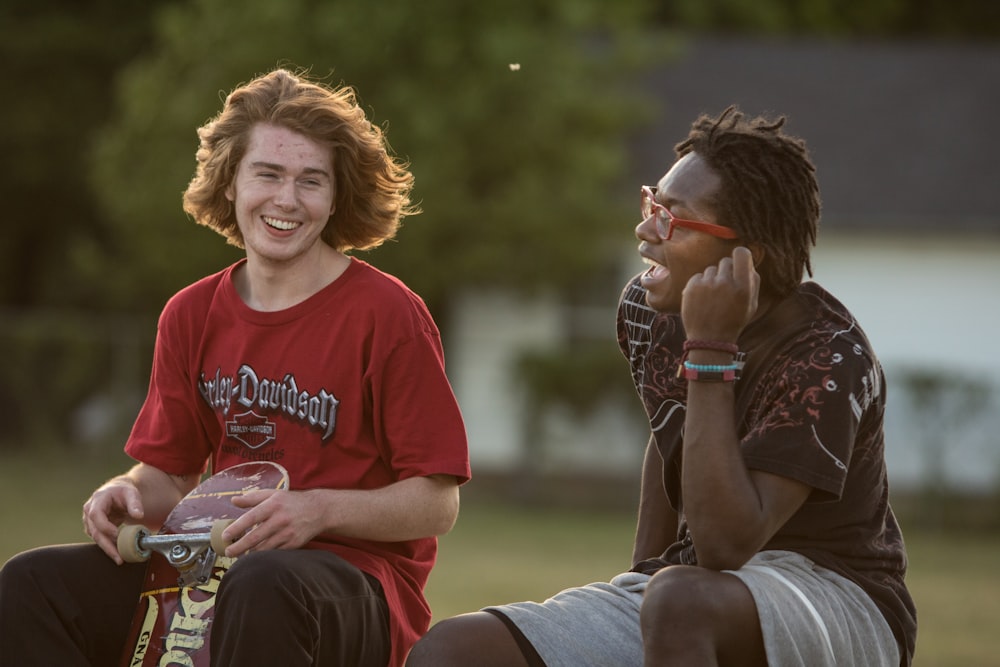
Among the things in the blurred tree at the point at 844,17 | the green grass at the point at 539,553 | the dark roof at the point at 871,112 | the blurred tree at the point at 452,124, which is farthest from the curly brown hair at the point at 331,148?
the blurred tree at the point at 844,17

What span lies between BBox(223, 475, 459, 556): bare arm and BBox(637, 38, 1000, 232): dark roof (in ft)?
47.5

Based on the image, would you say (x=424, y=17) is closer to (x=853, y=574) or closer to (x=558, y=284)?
(x=558, y=284)

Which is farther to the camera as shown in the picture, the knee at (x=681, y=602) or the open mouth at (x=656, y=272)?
the open mouth at (x=656, y=272)

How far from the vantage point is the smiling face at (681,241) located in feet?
11.0

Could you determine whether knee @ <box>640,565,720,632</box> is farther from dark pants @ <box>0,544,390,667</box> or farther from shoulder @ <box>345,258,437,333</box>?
shoulder @ <box>345,258,437,333</box>

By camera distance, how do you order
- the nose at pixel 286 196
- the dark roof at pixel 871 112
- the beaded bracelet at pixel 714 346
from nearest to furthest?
the beaded bracelet at pixel 714 346 → the nose at pixel 286 196 → the dark roof at pixel 871 112

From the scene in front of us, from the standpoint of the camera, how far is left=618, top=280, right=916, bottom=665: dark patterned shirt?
310 centimetres

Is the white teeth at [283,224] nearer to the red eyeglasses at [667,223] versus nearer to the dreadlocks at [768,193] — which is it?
the red eyeglasses at [667,223]

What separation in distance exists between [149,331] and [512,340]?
4.36m

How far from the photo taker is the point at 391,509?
3.47m

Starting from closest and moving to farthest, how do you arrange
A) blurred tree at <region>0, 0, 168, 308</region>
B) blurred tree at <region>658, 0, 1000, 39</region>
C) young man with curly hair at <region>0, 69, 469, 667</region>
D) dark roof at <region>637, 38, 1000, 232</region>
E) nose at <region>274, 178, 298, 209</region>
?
young man with curly hair at <region>0, 69, 469, 667</region>
nose at <region>274, 178, 298, 209</region>
dark roof at <region>637, 38, 1000, 232</region>
blurred tree at <region>0, 0, 168, 308</region>
blurred tree at <region>658, 0, 1000, 39</region>

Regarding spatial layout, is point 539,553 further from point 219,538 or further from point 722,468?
point 722,468

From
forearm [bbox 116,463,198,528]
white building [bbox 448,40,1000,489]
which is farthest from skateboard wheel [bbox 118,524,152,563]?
white building [bbox 448,40,1000,489]

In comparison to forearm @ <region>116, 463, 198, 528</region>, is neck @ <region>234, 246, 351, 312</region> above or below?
above
